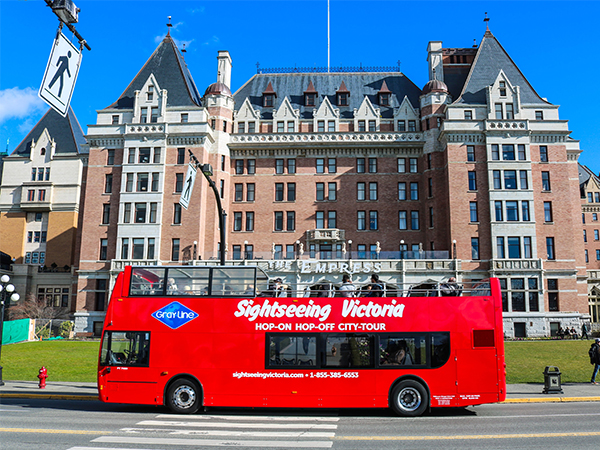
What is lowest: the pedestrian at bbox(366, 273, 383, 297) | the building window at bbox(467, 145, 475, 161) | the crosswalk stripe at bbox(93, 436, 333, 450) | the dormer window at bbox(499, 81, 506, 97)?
the crosswalk stripe at bbox(93, 436, 333, 450)

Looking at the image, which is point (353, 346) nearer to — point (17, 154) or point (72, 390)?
point (72, 390)

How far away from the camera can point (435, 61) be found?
52.9 meters

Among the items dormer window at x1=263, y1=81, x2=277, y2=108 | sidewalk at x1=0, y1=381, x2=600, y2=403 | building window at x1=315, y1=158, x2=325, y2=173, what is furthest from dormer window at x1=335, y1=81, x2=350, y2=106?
sidewalk at x1=0, y1=381, x2=600, y2=403

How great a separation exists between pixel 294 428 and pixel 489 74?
47960 mm

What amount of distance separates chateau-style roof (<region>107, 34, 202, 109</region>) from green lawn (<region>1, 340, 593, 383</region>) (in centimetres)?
2659

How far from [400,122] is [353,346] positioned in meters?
41.5

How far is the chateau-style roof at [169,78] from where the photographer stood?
168 ft

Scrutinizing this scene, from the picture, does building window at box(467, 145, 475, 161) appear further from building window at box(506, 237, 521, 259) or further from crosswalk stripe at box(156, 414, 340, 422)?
crosswalk stripe at box(156, 414, 340, 422)

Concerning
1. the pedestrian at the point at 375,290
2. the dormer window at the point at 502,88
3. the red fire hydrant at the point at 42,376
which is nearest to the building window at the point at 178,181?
the red fire hydrant at the point at 42,376

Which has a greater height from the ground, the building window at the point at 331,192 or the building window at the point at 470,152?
the building window at the point at 470,152

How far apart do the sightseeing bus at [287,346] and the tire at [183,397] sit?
0.10 feet

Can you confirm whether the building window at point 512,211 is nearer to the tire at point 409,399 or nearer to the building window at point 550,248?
the building window at point 550,248

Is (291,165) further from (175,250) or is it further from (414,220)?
(175,250)

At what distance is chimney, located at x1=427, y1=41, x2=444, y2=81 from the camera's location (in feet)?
173
